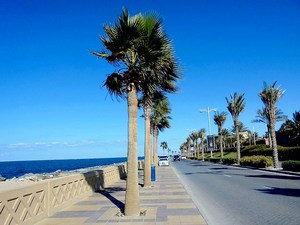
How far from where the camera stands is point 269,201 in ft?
40.2

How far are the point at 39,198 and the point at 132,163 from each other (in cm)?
289

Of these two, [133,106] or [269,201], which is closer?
[133,106]

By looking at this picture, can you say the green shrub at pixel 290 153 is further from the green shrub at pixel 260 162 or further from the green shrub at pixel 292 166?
the green shrub at pixel 292 166

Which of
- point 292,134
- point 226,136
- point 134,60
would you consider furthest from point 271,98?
point 226,136

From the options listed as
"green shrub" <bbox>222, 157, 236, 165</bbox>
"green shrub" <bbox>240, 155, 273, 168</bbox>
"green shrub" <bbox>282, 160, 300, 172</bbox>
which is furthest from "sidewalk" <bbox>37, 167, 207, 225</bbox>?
"green shrub" <bbox>222, 157, 236, 165</bbox>

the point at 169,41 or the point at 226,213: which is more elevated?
the point at 169,41

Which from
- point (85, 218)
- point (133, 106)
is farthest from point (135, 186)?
point (133, 106)

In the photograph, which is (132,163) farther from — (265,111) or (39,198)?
(265,111)

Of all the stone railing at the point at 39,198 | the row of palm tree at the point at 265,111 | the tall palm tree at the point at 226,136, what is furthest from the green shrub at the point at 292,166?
the tall palm tree at the point at 226,136

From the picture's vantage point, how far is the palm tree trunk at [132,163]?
32.7 feet

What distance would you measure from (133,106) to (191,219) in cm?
397

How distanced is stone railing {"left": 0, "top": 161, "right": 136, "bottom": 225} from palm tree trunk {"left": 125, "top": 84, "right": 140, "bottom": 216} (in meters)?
2.42

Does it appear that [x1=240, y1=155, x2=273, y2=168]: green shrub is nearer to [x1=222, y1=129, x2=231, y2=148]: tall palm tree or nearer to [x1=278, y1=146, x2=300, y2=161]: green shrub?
[x1=278, y1=146, x2=300, y2=161]: green shrub

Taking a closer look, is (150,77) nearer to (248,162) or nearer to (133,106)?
(133,106)
